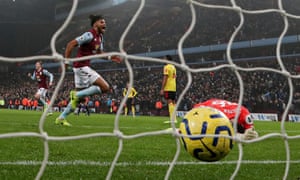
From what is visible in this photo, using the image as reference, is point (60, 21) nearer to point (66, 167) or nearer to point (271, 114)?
point (271, 114)

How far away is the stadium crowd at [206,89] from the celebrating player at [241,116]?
13.2 metres

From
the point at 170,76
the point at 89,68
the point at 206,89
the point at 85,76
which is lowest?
the point at 206,89

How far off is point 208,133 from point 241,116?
1480mm

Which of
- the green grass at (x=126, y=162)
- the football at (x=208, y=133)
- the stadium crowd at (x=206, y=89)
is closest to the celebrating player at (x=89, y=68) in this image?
the green grass at (x=126, y=162)

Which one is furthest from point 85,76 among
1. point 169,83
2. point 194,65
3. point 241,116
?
point 194,65

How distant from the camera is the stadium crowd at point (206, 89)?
17969 millimetres

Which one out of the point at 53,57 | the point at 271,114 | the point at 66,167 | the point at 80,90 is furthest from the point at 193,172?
the point at 271,114

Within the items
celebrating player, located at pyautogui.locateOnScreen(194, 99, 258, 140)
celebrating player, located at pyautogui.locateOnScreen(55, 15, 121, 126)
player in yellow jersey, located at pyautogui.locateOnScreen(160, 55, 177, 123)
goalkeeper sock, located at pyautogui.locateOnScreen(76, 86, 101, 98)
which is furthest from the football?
player in yellow jersey, located at pyautogui.locateOnScreen(160, 55, 177, 123)

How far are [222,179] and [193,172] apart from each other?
0.24 meters

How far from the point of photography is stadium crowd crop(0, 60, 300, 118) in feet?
59.0

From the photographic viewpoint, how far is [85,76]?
608cm

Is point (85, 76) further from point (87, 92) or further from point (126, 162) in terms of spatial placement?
point (126, 162)

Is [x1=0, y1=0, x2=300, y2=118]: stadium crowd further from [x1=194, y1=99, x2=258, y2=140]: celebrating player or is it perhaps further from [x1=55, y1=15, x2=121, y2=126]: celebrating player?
[x1=194, y1=99, x2=258, y2=140]: celebrating player

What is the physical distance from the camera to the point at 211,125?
244 centimetres
